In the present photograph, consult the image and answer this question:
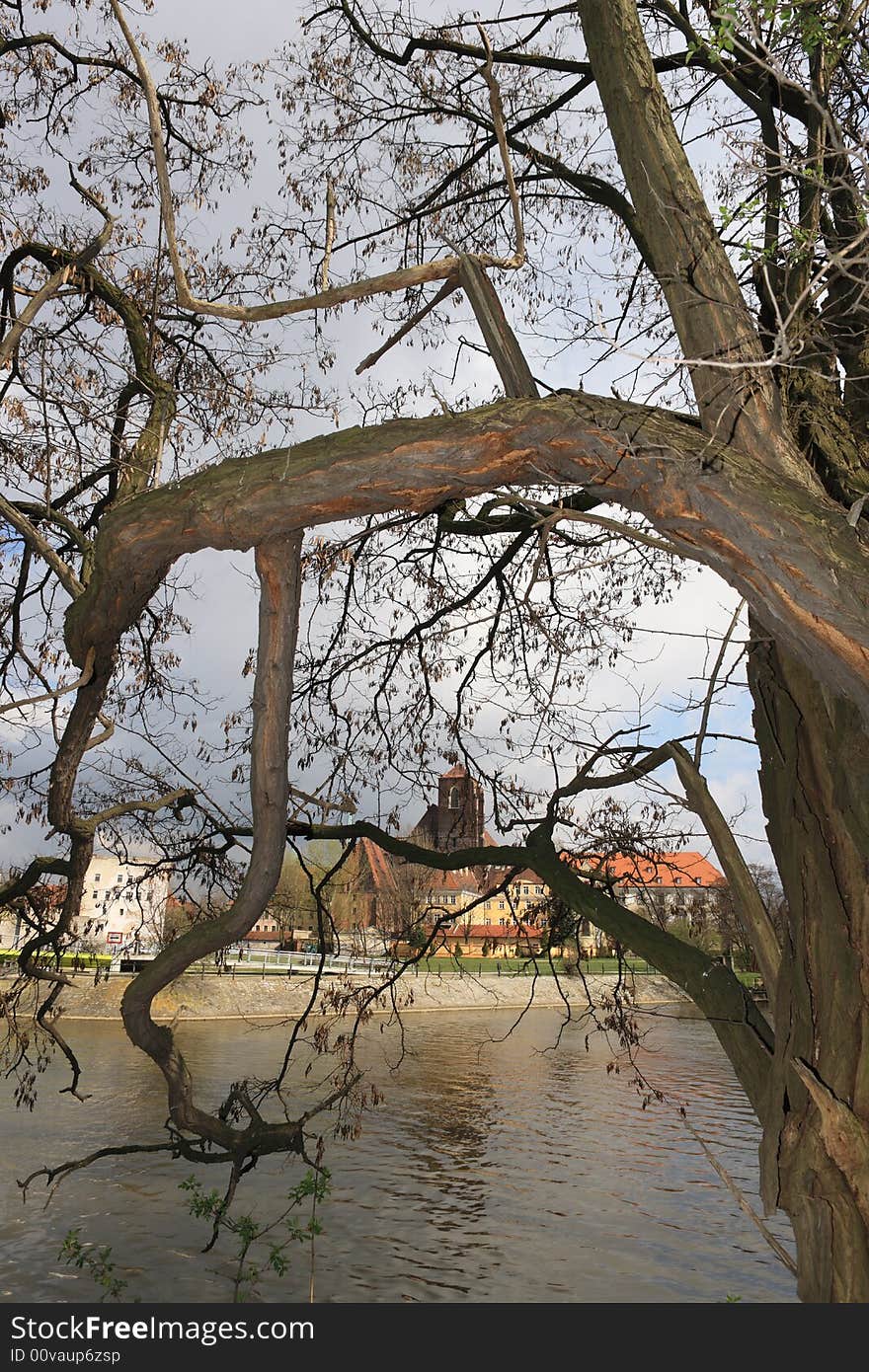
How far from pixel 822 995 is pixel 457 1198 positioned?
10146mm

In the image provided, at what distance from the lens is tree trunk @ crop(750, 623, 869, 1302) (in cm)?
344

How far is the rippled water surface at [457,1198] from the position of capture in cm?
927

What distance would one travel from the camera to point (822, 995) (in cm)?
374

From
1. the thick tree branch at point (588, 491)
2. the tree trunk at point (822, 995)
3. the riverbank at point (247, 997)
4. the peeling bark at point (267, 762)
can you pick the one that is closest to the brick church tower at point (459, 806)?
the peeling bark at point (267, 762)

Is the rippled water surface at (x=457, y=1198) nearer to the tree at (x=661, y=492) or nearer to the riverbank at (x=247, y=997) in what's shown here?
the tree at (x=661, y=492)

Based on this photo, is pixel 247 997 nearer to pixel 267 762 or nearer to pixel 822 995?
pixel 267 762

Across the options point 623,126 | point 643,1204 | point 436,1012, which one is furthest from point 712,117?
point 436,1012

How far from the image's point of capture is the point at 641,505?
3.31 meters

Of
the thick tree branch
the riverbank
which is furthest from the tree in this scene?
the riverbank

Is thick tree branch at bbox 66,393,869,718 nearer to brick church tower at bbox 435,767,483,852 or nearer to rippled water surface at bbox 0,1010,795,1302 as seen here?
rippled water surface at bbox 0,1010,795,1302

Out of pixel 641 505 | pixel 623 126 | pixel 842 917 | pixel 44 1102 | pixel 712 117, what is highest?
pixel 712 117

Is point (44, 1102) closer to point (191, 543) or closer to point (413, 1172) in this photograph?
point (413, 1172)

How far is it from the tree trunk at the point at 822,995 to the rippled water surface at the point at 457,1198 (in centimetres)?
177

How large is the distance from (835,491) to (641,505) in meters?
1.17
